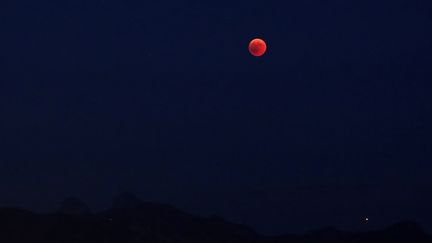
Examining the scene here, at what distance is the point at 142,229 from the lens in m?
115

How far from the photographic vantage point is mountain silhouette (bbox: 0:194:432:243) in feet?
314

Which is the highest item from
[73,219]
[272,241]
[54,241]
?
[272,241]

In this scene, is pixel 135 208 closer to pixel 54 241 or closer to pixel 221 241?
pixel 221 241

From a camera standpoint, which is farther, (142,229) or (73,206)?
(73,206)

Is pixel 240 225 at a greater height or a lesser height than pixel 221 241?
greater

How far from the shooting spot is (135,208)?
484 ft

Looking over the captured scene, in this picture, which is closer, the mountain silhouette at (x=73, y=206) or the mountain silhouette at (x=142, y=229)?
the mountain silhouette at (x=142, y=229)

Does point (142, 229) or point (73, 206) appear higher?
point (73, 206)

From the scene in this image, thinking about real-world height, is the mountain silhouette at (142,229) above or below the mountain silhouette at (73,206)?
below

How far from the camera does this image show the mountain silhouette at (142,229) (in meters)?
95.8

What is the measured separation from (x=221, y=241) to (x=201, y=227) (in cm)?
737

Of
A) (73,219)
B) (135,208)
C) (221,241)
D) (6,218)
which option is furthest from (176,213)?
(6,218)

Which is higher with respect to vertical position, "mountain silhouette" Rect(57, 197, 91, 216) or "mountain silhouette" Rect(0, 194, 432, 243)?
"mountain silhouette" Rect(57, 197, 91, 216)

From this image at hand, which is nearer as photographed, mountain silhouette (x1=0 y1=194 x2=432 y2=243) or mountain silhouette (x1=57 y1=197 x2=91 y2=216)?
mountain silhouette (x1=0 y1=194 x2=432 y2=243)
